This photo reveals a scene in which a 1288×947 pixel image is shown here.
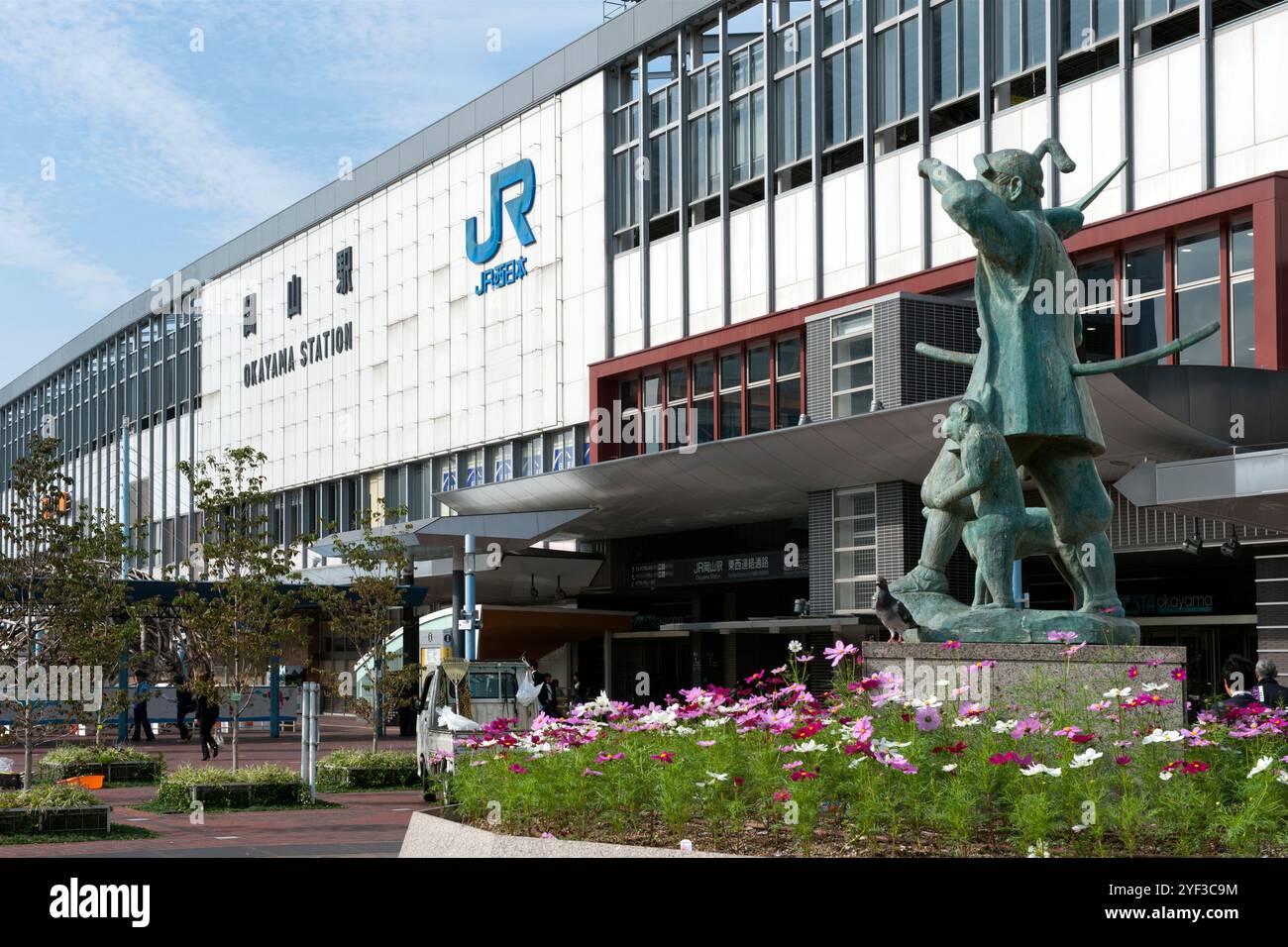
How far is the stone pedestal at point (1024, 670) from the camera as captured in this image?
961 centimetres

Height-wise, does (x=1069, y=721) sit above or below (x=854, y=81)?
below

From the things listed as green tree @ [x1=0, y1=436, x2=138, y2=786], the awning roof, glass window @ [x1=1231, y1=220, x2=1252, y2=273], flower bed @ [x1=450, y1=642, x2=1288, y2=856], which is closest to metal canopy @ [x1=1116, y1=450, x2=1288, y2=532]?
glass window @ [x1=1231, y1=220, x2=1252, y2=273]

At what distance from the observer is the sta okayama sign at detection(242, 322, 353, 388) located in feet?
180

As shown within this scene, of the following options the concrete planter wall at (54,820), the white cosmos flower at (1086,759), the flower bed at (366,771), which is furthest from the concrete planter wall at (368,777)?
the white cosmos flower at (1086,759)

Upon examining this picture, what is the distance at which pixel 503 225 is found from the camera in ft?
152

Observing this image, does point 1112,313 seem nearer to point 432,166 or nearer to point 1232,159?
point 1232,159

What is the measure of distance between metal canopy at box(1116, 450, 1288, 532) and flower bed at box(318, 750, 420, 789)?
11.0 metres

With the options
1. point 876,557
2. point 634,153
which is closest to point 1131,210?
point 876,557

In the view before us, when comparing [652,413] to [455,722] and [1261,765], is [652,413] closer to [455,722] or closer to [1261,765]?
[455,722]

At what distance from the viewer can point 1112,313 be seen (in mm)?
28266

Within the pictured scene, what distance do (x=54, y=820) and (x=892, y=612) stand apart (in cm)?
1012

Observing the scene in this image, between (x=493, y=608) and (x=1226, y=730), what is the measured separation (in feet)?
99.0
